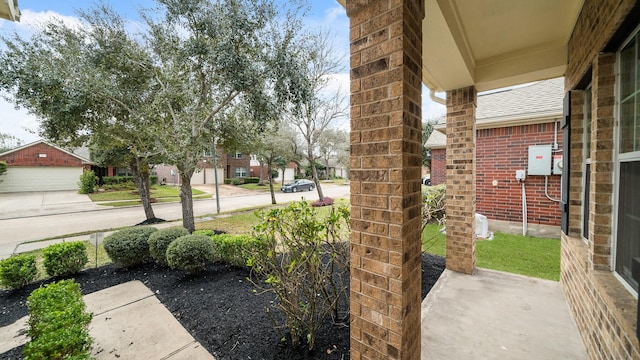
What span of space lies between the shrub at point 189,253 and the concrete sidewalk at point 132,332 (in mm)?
533

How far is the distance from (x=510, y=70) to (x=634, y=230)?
2.71 m

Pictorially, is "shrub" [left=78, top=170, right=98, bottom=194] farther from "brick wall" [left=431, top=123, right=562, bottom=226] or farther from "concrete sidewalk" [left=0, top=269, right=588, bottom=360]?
"brick wall" [left=431, top=123, right=562, bottom=226]

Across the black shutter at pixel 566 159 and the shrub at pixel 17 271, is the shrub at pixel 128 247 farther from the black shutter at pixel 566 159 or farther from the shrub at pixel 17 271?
the black shutter at pixel 566 159

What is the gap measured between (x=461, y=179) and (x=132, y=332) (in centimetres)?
474

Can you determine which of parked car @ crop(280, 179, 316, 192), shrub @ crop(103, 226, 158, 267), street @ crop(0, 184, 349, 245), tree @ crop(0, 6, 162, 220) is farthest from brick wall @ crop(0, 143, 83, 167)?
shrub @ crop(103, 226, 158, 267)

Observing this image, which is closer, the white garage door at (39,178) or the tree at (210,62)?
the tree at (210,62)

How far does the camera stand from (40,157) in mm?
21531

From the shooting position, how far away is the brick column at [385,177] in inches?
55.6

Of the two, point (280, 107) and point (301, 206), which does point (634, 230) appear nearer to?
point (301, 206)

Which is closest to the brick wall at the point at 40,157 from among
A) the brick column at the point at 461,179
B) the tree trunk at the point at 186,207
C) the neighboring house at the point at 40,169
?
the neighboring house at the point at 40,169

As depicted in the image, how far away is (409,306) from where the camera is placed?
152 centimetres

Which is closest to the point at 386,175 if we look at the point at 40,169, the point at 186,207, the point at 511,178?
the point at 511,178

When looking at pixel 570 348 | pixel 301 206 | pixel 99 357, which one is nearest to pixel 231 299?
pixel 99 357

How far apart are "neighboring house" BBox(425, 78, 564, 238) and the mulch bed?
3.26 meters
